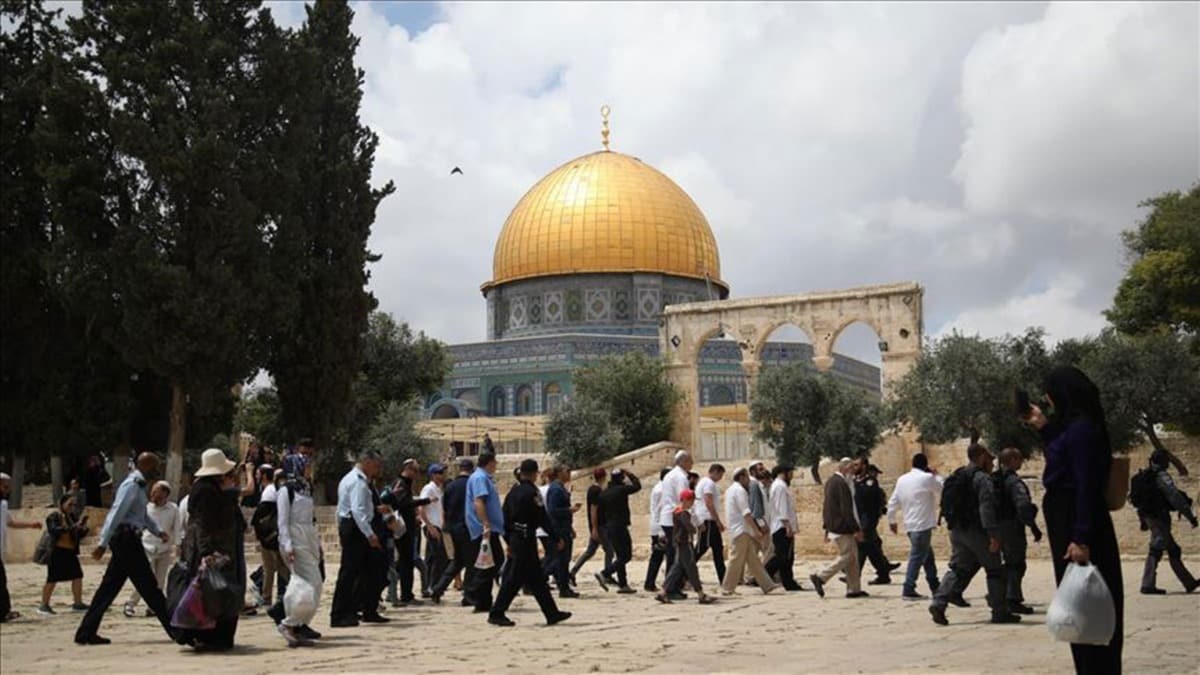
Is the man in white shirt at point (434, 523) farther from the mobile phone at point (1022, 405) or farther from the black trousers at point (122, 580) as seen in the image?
the mobile phone at point (1022, 405)

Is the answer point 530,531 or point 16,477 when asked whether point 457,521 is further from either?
point 16,477

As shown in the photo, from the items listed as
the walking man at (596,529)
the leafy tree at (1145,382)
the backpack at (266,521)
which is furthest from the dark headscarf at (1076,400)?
the leafy tree at (1145,382)

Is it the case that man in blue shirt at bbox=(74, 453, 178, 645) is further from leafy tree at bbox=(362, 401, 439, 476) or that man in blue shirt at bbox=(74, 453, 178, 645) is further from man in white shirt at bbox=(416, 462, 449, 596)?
leafy tree at bbox=(362, 401, 439, 476)

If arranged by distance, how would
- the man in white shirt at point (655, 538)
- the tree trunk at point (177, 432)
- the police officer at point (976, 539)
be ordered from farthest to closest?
the tree trunk at point (177, 432)
the man in white shirt at point (655, 538)
the police officer at point (976, 539)

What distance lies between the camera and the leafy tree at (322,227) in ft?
77.4

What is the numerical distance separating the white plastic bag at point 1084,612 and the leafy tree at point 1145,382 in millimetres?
26146

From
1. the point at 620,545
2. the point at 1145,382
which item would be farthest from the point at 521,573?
the point at 1145,382

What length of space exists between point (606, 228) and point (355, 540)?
144ft

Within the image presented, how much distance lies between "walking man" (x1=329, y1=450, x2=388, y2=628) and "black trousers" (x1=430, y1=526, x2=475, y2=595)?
1.90 metres

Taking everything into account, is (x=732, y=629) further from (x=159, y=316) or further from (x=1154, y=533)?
(x=159, y=316)

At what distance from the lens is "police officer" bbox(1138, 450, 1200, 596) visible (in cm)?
1114

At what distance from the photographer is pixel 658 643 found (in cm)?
839

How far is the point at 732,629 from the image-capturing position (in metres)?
9.35

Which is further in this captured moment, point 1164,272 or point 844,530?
point 1164,272
